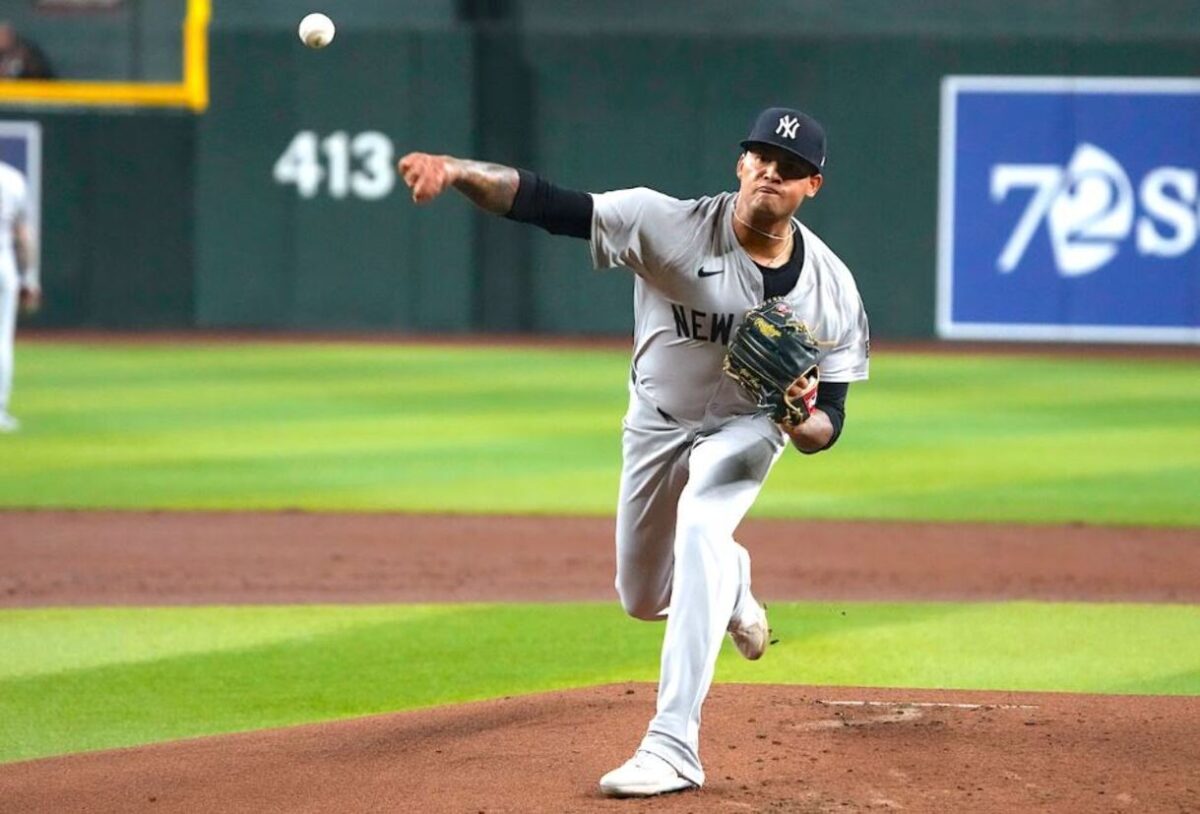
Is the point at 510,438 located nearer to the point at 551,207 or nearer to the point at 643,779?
the point at 551,207

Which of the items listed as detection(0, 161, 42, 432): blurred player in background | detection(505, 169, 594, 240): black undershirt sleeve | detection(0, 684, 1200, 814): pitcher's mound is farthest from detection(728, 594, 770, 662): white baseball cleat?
detection(0, 161, 42, 432): blurred player in background

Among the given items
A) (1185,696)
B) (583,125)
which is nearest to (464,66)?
(583,125)

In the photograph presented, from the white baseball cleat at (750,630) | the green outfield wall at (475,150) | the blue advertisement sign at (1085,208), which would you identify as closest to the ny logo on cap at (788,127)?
the white baseball cleat at (750,630)

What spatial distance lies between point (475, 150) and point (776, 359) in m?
16.1

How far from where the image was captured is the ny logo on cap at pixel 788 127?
5.16 m

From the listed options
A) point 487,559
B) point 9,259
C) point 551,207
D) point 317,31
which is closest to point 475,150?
point 9,259

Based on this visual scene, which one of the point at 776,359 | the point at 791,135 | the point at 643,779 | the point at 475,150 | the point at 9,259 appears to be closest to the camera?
the point at 643,779

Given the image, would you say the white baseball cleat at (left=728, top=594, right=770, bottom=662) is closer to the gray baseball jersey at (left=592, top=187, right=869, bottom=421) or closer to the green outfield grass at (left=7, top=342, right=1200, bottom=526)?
the gray baseball jersey at (left=592, top=187, right=869, bottom=421)

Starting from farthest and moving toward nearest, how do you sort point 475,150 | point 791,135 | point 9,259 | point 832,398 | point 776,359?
1. point 475,150
2. point 9,259
3. point 832,398
4. point 791,135
5. point 776,359

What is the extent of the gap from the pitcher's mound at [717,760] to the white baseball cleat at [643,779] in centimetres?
3

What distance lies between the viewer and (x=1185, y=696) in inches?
242

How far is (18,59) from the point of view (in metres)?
19.8

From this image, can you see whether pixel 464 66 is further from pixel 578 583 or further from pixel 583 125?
pixel 578 583

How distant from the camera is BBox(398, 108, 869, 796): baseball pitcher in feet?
15.9
